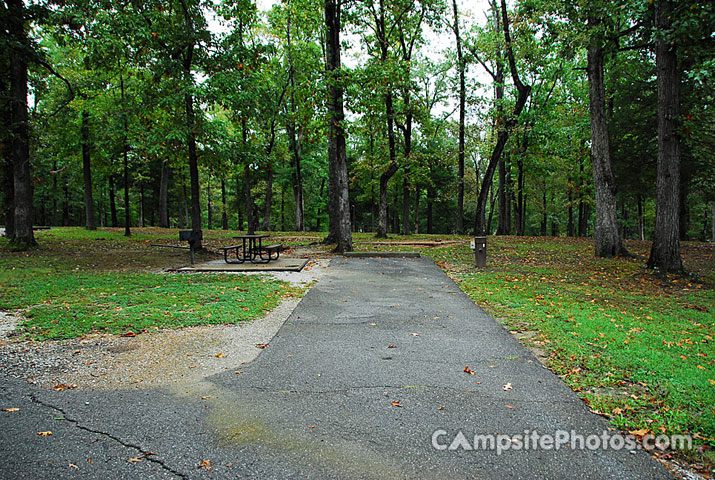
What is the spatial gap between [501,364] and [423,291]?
12.6 feet

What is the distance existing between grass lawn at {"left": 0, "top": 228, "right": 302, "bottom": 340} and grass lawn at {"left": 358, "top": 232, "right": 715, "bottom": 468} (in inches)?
162

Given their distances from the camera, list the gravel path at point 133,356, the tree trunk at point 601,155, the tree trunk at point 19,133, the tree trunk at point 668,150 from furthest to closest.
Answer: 1. the tree trunk at point 19,133
2. the tree trunk at point 601,155
3. the tree trunk at point 668,150
4. the gravel path at point 133,356

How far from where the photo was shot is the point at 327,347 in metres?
4.56

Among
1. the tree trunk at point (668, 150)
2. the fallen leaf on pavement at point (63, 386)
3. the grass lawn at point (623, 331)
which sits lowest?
the grass lawn at point (623, 331)

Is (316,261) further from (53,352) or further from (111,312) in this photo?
(53,352)

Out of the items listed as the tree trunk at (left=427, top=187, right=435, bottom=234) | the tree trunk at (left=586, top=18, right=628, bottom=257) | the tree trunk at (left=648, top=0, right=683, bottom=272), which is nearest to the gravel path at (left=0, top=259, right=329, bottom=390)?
the tree trunk at (left=648, top=0, right=683, bottom=272)

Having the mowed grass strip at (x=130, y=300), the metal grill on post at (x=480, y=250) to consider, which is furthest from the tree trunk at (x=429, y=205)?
the mowed grass strip at (x=130, y=300)

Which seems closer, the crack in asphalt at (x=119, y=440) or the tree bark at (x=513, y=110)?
the crack in asphalt at (x=119, y=440)

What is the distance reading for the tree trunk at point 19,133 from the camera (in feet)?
42.5

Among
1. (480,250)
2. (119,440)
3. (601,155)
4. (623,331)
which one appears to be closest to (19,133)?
(119,440)

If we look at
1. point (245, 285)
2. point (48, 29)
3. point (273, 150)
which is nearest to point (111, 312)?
point (245, 285)

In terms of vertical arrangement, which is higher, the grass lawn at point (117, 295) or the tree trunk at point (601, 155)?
the tree trunk at point (601, 155)

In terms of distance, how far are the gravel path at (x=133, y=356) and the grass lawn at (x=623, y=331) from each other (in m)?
3.41

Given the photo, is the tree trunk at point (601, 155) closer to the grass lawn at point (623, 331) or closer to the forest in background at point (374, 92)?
the forest in background at point (374, 92)
